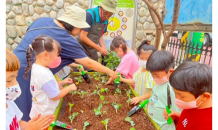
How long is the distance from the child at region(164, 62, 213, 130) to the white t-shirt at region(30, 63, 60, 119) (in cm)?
111

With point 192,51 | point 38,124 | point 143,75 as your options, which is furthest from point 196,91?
point 192,51

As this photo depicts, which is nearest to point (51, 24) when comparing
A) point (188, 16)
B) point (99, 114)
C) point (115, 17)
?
point (99, 114)

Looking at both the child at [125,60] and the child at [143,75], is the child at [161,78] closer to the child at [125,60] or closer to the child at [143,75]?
the child at [143,75]

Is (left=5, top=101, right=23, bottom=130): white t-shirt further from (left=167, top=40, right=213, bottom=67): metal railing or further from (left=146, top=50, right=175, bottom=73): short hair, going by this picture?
(left=167, top=40, right=213, bottom=67): metal railing

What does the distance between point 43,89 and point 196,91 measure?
1.35 m

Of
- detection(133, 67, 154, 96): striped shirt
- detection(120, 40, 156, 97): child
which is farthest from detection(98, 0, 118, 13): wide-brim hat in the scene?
detection(133, 67, 154, 96): striped shirt

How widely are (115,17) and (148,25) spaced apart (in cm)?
136

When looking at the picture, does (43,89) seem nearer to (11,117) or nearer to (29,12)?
(11,117)

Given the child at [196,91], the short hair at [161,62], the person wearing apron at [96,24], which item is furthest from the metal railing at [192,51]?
the child at [196,91]

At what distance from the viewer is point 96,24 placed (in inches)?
128

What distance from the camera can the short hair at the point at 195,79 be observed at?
111 centimetres

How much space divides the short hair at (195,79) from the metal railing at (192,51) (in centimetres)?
396

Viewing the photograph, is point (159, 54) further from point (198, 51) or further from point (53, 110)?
point (198, 51)

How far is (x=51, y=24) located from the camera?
1987mm
